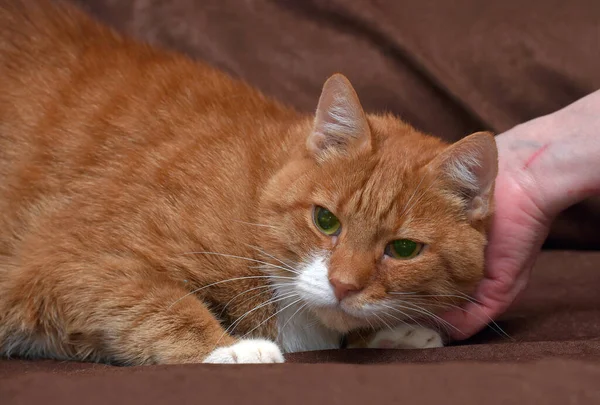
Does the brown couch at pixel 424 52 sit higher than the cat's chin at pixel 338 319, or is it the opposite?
the brown couch at pixel 424 52

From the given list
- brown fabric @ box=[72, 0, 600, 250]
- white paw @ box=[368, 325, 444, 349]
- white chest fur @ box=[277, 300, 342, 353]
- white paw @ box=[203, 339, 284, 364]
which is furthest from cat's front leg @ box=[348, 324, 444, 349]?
brown fabric @ box=[72, 0, 600, 250]

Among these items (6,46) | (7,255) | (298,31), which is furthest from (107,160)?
(298,31)

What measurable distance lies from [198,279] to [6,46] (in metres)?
0.90

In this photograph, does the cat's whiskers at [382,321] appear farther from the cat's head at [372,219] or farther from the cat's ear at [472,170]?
the cat's ear at [472,170]

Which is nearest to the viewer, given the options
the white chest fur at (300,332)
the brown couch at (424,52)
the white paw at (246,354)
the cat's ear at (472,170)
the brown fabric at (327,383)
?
the brown fabric at (327,383)

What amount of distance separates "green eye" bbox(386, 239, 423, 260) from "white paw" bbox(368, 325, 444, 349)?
230mm

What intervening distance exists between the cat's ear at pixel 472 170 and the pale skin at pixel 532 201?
5.3 inches

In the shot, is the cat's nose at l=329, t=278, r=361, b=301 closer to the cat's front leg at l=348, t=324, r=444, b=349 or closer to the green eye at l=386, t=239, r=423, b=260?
the green eye at l=386, t=239, r=423, b=260

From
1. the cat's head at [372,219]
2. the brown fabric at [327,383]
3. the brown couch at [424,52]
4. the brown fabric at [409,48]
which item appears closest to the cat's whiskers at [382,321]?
the cat's head at [372,219]

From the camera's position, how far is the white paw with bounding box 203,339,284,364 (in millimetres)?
1523

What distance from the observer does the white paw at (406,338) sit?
177 cm

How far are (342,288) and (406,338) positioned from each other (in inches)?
12.8

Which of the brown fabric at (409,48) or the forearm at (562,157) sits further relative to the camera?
the brown fabric at (409,48)

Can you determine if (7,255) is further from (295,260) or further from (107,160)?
(295,260)
